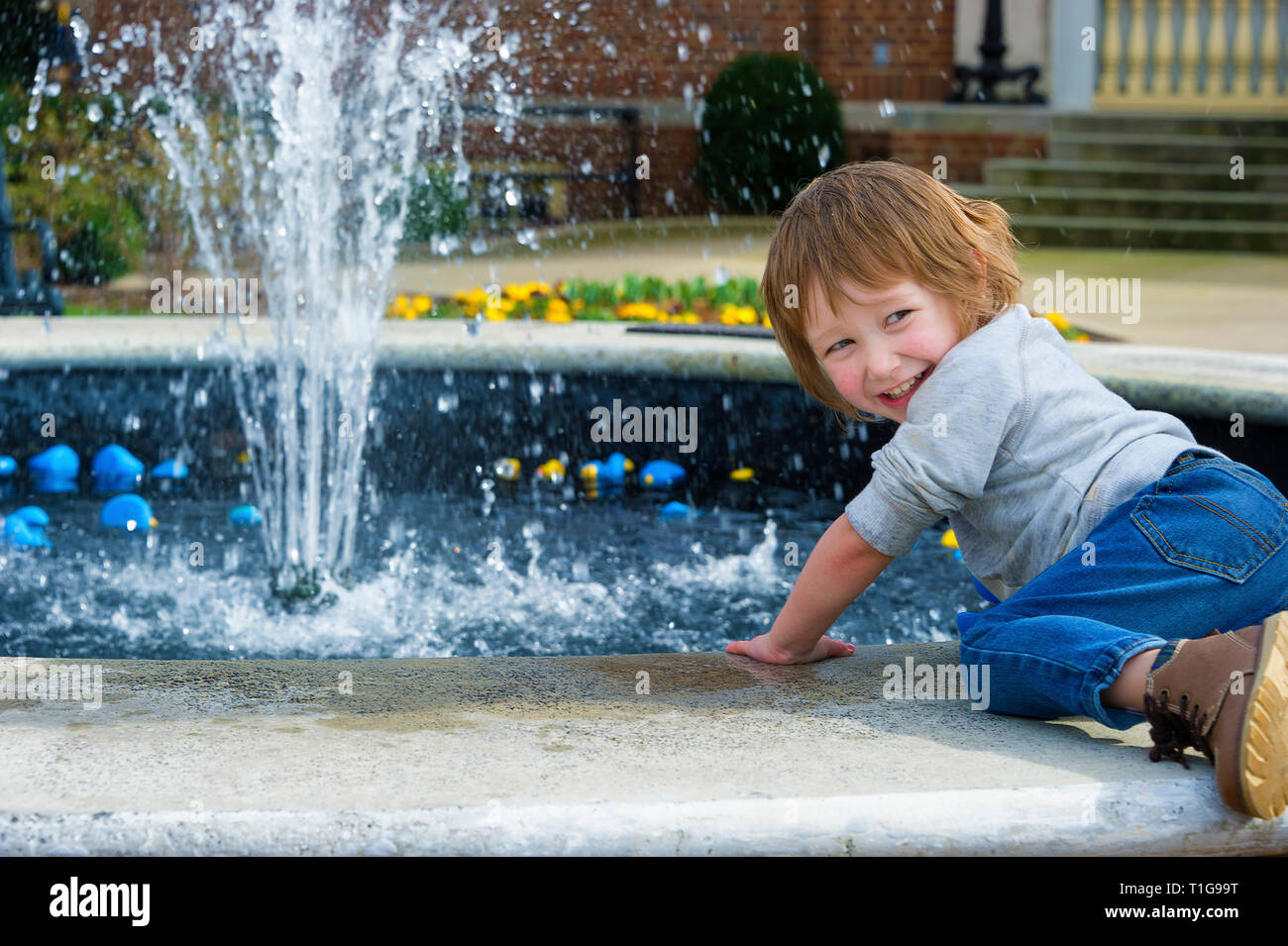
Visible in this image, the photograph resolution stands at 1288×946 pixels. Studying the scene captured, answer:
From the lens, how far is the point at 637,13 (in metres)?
12.9

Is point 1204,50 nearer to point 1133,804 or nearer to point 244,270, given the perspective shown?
point 244,270

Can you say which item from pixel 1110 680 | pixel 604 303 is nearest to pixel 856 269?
pixel 1110 680

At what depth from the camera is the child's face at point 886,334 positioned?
6.93 feet

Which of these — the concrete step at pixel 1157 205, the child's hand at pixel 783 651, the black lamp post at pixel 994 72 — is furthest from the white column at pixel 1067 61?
the child's hand at pixel 783 651

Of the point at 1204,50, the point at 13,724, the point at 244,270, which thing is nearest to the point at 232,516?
the point at 13,724

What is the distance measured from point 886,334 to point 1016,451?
0.81 feet

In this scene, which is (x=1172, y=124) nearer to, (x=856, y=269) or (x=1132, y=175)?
(x=1132, y=175)

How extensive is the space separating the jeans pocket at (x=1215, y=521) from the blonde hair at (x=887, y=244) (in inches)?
15.2

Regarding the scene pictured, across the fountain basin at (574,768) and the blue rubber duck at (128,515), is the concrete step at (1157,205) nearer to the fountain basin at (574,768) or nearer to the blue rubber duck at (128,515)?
the blue rubber duck at (128,515)

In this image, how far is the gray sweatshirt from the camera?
204 cm

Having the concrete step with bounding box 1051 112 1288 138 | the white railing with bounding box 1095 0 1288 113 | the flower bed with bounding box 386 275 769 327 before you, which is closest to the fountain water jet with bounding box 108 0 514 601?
the flower bed with bounding box 386 275 769 327

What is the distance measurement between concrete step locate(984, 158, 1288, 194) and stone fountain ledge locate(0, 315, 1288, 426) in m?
7.46

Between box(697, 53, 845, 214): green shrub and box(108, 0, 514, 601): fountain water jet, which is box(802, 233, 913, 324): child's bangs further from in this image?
box(697, 53, 845, 214): green shrub
